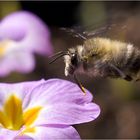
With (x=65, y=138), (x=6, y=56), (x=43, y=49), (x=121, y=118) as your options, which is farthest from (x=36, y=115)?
(x=121, y=118)

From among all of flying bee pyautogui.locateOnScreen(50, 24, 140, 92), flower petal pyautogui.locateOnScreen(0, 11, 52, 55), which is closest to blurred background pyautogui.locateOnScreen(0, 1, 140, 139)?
flower petal pyautogui.locateOnScreen(0, 11, 52, 55)

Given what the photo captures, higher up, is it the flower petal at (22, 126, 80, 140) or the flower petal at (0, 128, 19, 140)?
the flower petal at (0, 128, 19, 140)

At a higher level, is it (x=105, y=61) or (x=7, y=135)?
(x=105, y=61)

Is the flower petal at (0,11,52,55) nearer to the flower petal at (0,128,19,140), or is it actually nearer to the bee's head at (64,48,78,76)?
the bee's head at (64,48,78,76)

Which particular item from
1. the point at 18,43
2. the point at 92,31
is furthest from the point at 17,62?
the point at 92,31

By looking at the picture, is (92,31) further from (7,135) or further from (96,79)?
(96,79)

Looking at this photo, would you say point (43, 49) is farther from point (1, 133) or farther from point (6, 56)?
point (1, 133)

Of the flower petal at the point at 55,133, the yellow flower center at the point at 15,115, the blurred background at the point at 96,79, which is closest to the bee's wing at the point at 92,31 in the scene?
the yellow flower center at the point at 15,115
